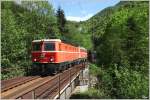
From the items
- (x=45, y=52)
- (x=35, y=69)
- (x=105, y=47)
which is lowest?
(x=35, y=69)

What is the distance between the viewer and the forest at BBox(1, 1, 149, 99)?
111 feet

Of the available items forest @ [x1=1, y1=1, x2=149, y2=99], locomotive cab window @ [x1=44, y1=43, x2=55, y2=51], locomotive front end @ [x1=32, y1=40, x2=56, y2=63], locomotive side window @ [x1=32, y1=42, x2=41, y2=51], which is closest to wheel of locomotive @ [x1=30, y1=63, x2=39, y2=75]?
locomotive front end @ [x1=32, y1=40, x2=56, y2=63]

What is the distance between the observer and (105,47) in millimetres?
54844

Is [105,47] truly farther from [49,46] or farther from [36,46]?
[49,46]

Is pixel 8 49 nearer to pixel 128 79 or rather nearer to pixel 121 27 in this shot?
pixel 128 79

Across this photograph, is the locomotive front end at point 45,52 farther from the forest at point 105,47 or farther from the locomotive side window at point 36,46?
the forest at point 105,47

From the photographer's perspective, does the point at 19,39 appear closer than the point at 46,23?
Yes

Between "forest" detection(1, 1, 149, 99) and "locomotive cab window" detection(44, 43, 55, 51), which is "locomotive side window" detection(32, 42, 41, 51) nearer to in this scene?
"locomotive cab window" detection(44, 43, 55, 51)

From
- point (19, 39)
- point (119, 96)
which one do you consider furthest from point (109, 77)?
point (19, 39)

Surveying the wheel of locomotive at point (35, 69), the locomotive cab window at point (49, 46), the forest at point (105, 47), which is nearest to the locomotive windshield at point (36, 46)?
the locomotive cab window at point (49, 46)

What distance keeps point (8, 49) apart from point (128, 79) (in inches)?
509

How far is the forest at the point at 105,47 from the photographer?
1334 inches

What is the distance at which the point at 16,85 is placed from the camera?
64.7ft

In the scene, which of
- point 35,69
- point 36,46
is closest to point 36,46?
point 36,46
